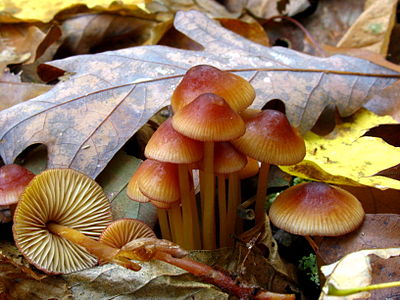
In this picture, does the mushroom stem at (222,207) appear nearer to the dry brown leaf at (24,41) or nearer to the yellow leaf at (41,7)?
the dry brown leaf at (24,41)

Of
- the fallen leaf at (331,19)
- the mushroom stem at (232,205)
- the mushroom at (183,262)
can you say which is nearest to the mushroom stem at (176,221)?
the mushroom stem at (232,205)

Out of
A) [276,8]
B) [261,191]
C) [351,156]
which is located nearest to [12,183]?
[261,191]

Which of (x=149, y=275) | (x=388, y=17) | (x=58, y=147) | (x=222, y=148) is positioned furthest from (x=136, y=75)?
→ (x=388, y=17)

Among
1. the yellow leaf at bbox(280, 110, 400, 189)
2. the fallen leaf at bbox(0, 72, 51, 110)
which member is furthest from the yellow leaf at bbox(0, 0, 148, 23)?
the yellow leaf at bbox(280, 110, 400, 189)

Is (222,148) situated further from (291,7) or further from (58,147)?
(291,7)

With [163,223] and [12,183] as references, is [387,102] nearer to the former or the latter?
[163,223]

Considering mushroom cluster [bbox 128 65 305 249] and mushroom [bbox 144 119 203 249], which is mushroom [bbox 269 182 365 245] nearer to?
mushroom cluster [bbox 128 65 305 249]
